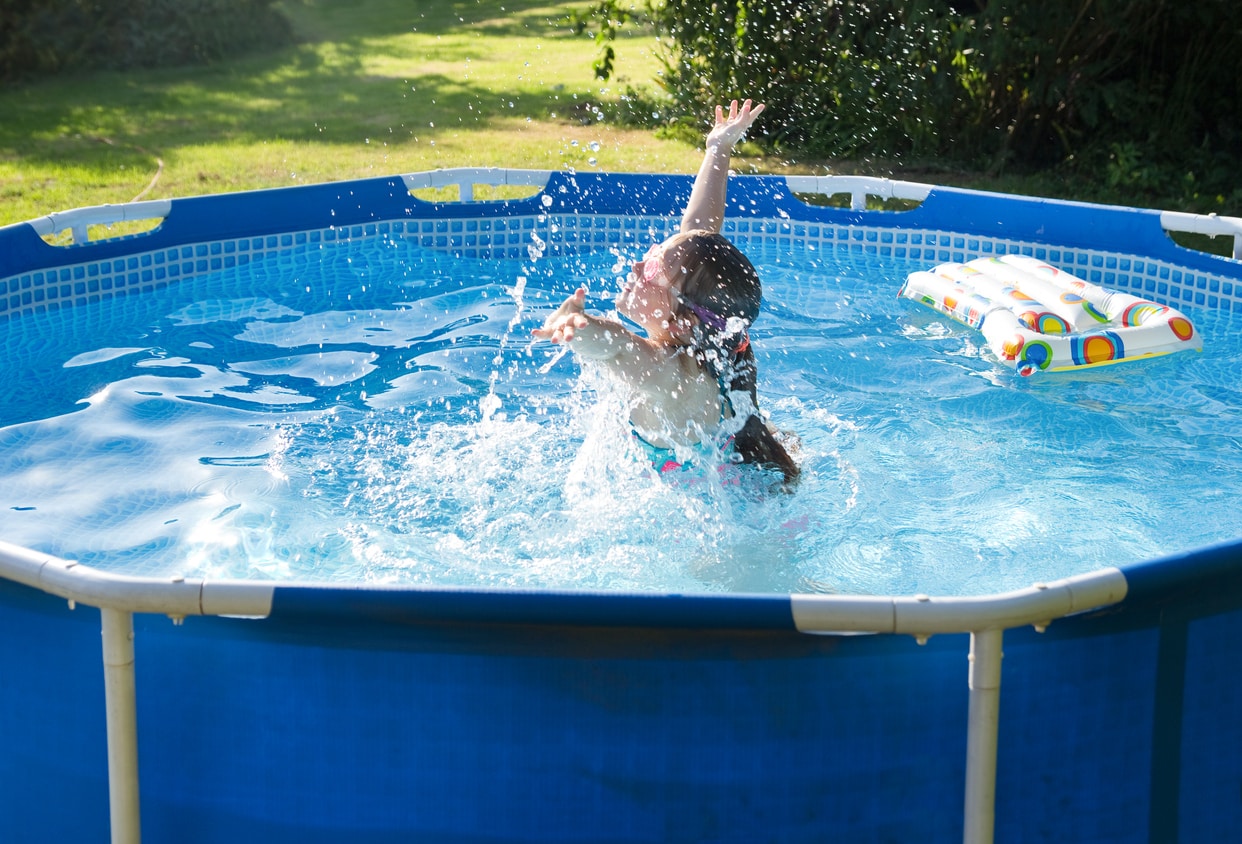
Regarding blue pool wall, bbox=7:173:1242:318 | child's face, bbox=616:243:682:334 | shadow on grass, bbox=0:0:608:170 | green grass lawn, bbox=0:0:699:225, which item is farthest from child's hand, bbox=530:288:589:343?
shadow on grass, bbox=0:0:608:170

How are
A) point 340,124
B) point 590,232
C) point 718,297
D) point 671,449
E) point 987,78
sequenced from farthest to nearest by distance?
1. point 340,124
2. point 987,78
3. point 590,232
4. point 671,449
5. point 718,297

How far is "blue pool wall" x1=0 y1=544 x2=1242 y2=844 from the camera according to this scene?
216 centimetres

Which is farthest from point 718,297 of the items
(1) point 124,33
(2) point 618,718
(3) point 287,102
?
(1) point 124,33

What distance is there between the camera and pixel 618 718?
2191mm

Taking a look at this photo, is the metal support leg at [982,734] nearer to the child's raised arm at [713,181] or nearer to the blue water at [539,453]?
the blue water at [539,453]

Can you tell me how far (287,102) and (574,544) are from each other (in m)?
10.6

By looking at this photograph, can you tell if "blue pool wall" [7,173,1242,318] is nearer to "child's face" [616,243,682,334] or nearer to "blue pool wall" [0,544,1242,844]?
"child's face" [616,243,682,334]

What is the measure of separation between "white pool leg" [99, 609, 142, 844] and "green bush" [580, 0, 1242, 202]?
7.53m

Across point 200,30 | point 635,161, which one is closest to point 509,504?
point 635,161

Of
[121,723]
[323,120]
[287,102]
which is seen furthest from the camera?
[287,102]

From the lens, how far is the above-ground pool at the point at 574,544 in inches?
85.2

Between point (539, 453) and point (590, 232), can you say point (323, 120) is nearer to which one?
point (590, 232)

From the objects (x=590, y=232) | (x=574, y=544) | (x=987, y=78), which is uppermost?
(x=987, y=78)

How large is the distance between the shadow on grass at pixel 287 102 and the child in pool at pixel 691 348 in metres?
7.60
